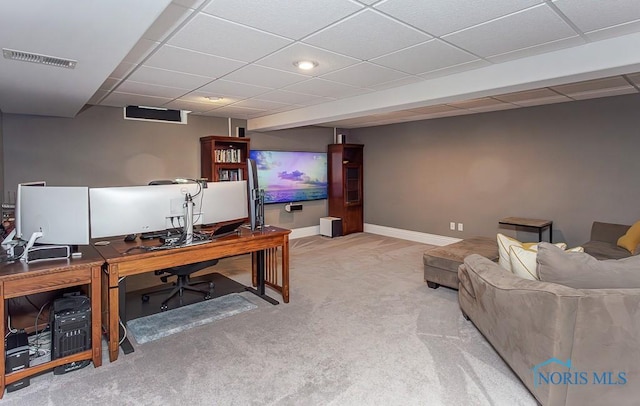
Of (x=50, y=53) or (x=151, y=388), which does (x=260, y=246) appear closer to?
(x=151, y=388)

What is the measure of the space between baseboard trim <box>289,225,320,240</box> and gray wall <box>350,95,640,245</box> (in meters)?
1.30

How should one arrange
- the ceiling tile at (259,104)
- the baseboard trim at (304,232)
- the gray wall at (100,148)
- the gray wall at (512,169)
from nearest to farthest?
the gray wall at (100,148), the gray wall at (512,169), the ceiling tile at (259,104), the baseboard trim at (304,232)

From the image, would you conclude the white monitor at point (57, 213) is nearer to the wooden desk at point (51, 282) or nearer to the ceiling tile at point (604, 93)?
the wooden desk at point (51, 282)

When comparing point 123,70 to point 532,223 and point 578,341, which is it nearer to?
point 578,341

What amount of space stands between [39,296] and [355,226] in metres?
5.37

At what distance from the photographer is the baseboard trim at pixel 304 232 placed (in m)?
6.97

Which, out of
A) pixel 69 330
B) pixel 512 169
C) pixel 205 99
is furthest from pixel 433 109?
pixel 69 330

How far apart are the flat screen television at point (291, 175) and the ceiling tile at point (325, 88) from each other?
238cm

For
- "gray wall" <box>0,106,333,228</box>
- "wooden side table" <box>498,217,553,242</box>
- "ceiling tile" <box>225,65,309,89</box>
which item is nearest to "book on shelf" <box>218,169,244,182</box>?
"gray wall" <box>0,106,333,228</box>

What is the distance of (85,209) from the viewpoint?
2545 mm

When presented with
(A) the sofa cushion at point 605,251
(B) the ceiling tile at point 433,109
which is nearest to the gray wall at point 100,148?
(B) the ceiling tile at point 433,109

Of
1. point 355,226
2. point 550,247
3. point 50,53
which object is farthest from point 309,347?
point 355,226

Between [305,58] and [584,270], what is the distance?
2409 mm

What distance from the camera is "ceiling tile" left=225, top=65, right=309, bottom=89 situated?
3256 millimetres
